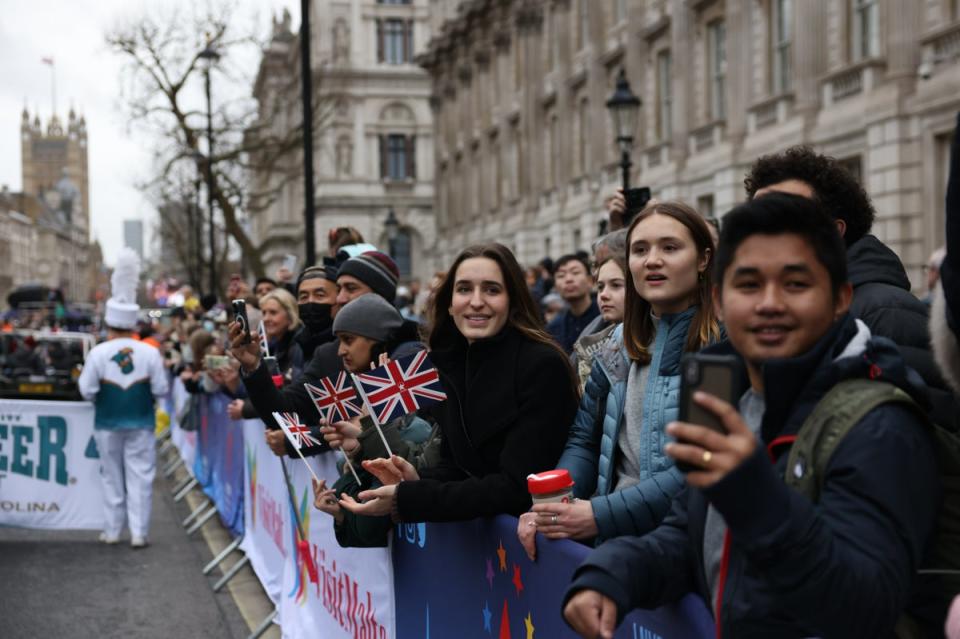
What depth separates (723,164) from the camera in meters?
26.7

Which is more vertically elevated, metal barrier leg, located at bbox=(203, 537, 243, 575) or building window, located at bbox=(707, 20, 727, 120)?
building window, located at bbox=(707, 20, 727, 120)

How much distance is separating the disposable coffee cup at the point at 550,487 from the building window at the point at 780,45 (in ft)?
71.5

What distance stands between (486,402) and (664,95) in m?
28.4

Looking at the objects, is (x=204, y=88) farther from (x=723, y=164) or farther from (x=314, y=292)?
(x=314, y=292)

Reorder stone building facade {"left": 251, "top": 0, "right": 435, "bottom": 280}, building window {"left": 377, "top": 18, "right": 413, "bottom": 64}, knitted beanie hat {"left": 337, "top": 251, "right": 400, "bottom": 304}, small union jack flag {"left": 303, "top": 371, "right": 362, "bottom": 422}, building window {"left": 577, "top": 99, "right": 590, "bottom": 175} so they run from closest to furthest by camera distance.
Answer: small union jack flag {"left": 303, "top": 371, "right": 362, "bottom": 422}, knitted beanie hat {"left": 337, "top": 251, "right": 400, "bottom": 304}, building window {"left": 577, "top": 99, "right": 590, "bottom": 175}, stone building facade {"left": 251, "top": 0, "right": 435, "bottom": 280}, building window {"left": 377, "top": 18, "right": 413, "bottom": 64}

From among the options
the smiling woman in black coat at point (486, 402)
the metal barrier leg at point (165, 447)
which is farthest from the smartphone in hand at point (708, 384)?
the metal barrier leg at point (165, 447)

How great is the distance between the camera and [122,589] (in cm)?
977

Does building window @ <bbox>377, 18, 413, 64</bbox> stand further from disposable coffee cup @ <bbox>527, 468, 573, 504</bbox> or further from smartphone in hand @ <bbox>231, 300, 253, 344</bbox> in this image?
disposable coffee cup @ <bbox>527, 468, 573, 504</bbox>

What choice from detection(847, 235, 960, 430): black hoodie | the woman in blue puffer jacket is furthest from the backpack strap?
the woman in blue puffer jacket

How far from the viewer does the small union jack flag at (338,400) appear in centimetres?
554

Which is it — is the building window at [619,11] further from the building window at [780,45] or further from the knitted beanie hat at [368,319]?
the knitted beanie hat at [368,319]

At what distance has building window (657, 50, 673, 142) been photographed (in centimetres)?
3169

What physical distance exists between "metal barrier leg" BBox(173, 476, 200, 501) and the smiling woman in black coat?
10349 millimetres

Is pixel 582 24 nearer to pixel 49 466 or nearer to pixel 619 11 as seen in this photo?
pixel 619 11
